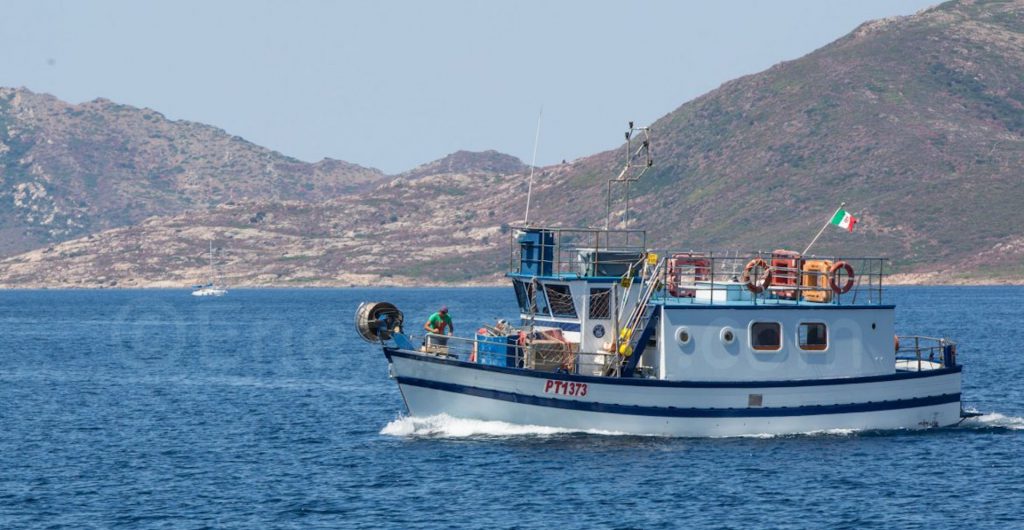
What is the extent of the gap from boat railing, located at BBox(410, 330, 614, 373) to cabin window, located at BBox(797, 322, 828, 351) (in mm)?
5477

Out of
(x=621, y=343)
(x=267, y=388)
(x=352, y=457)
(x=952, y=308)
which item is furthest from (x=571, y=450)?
(x=952, y=308)

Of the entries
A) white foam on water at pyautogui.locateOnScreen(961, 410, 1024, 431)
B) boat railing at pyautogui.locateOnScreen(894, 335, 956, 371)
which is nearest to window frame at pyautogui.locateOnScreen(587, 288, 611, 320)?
boat railing at pyautogui.locateOnScreen(894, 335, 956, 371)

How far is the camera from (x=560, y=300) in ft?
135

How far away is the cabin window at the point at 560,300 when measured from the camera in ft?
135

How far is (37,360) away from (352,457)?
1923 inches

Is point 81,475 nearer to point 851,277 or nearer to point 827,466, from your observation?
point 827,466

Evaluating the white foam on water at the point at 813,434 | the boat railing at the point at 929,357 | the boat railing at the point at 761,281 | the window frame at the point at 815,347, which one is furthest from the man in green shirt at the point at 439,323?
the boat railing at the point at 929,357

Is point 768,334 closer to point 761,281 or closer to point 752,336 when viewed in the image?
point 752,336

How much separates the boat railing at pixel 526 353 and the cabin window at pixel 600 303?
116 cm

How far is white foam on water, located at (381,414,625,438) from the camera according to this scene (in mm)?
39594

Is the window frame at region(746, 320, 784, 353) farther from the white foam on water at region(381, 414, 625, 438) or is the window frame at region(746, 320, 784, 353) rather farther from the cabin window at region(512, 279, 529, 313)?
the cabin window at region(512, 279, 529, 313)

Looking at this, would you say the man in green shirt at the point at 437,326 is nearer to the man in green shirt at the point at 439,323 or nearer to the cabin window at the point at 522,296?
the man in green shirt at the point at 439,323

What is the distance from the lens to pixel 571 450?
38469 millimetres

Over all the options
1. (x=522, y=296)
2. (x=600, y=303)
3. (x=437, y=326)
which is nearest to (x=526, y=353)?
(x=600, y=303)
